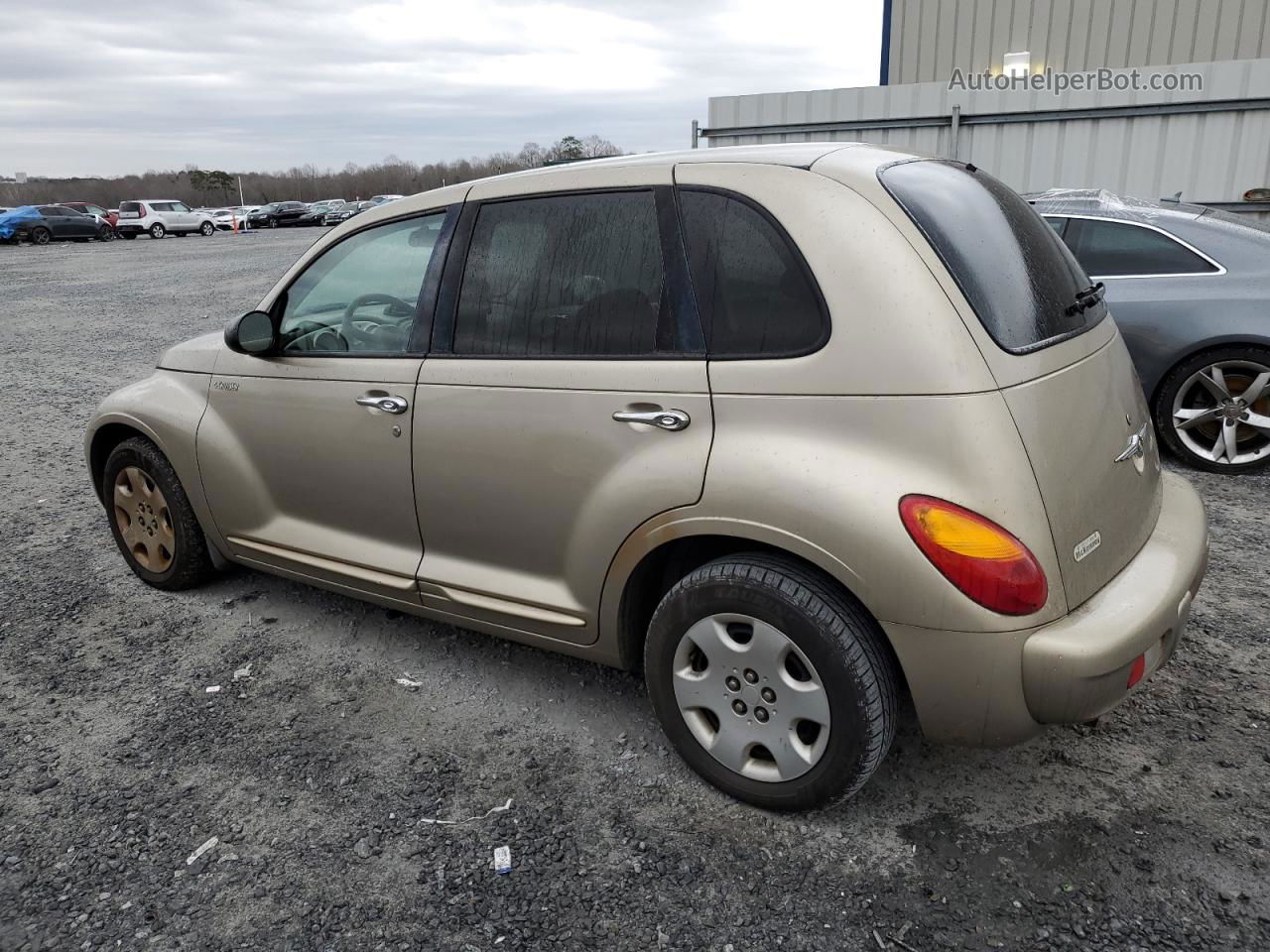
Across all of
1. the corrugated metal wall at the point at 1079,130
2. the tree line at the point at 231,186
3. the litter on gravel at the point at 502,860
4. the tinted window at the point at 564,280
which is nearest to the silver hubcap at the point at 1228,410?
the tinted window at the point at 564,280

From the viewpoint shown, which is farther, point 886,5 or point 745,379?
point 886,5

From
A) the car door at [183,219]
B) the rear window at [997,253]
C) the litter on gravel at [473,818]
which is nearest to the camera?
the rear window at [997,253]

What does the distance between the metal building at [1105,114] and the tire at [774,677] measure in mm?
10634

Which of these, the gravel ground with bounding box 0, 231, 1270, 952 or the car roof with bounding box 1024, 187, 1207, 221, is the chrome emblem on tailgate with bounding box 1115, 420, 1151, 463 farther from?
the car roof with bounding box 1024, 187, 1207, 221

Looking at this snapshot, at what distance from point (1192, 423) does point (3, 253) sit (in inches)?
1347

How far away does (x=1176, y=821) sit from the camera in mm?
2605

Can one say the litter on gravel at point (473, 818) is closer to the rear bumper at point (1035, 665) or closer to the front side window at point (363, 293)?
the rear bumper at point (1035, 665)

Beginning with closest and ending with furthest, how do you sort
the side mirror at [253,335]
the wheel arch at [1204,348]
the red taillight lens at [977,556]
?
the red taillight lens at [977,556] < the side mirror at [253,335] < the wheel arch at [1204,348]

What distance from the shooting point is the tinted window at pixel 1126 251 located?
5.70 metres

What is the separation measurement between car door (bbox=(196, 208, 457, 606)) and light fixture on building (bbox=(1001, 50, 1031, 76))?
1435 cm

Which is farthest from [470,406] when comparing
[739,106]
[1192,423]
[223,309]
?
[223,309]

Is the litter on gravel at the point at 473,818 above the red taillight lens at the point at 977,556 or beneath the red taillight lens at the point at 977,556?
beneath

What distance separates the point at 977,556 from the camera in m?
2.23

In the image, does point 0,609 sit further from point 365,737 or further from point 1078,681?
point 1078,681
